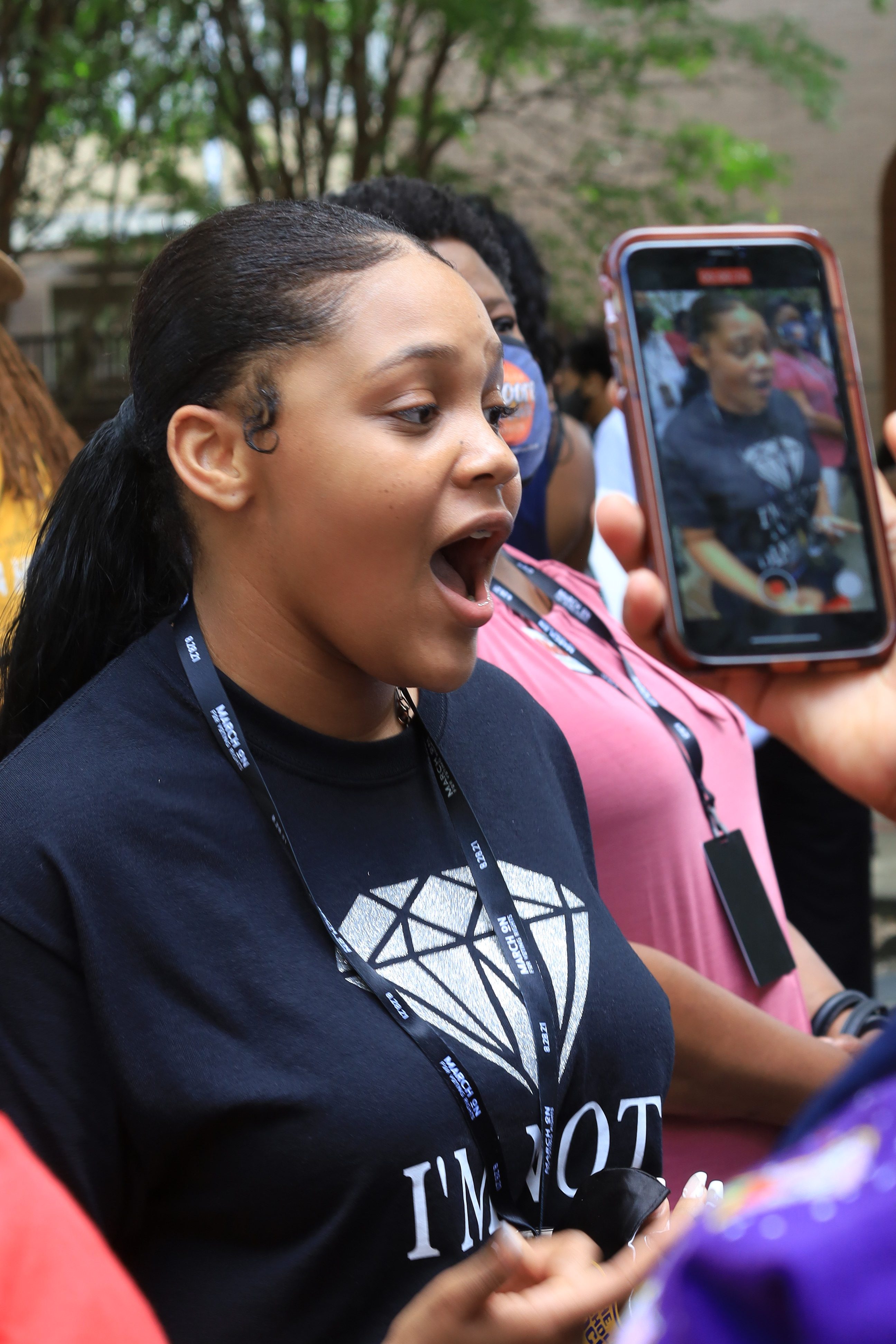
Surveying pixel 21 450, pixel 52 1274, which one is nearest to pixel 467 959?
pixel 52 1274

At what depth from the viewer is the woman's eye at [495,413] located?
180 centimetres

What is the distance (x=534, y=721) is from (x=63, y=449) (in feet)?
4.91

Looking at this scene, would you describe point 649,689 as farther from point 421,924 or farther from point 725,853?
point 421,924

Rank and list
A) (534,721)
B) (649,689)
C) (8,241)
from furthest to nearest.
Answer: (8,241)
(649,689)
(534,721)

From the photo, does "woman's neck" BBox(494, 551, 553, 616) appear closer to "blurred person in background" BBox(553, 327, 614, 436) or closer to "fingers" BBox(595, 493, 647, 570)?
"fingers" BBox(595, 493, 647, 570)

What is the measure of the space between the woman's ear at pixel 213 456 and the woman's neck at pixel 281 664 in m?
0.11

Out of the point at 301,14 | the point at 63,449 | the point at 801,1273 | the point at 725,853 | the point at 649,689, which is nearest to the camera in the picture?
the point at 801,1273

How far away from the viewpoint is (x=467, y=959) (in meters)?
1.61

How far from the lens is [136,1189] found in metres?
1.48

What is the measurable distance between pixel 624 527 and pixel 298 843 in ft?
1.78

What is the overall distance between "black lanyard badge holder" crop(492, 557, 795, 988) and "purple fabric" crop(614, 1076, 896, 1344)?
1.74 m

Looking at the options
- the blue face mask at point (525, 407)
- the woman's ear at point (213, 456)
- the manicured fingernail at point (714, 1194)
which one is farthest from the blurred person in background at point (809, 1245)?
the blue face mask at point (525, 407)

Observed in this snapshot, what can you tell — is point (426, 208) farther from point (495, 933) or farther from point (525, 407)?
point (495, 933)

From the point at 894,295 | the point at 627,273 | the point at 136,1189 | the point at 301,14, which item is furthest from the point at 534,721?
the point at 894,295
